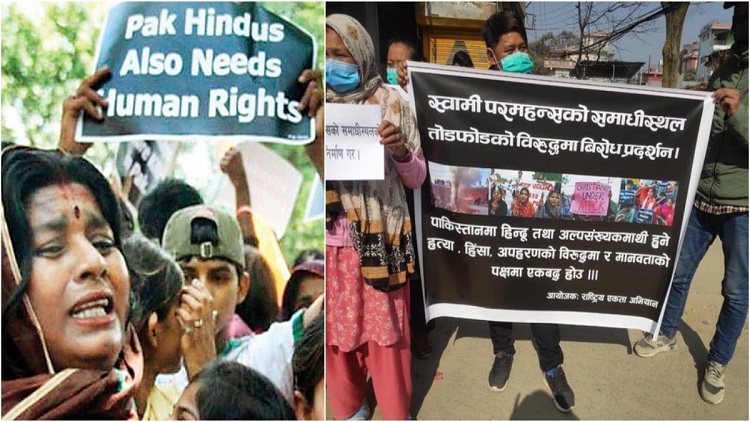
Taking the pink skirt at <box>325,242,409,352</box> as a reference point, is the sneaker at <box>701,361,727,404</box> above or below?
below

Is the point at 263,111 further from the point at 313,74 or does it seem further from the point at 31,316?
the point at 31,316

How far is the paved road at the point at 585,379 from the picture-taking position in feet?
8.14

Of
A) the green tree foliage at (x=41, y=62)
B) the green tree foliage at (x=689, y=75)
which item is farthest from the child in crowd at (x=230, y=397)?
the green tree foliage at (x=689, y=75)

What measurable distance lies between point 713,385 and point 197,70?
282cm

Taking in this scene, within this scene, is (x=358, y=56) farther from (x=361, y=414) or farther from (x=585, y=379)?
(x=585, y=379)

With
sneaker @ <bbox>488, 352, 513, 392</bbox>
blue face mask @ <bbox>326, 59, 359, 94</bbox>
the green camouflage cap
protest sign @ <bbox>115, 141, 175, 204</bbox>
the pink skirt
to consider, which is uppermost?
blue face mask @ <bbox>326, 59, 359, 94</bbox>

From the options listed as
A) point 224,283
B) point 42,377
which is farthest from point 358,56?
point 42,377

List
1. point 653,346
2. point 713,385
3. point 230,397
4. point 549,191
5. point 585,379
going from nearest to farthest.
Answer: point 230,397 < point 549,191 < point 713,385 < point 585,379 < point 653,346

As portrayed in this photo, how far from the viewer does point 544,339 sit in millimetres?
2465

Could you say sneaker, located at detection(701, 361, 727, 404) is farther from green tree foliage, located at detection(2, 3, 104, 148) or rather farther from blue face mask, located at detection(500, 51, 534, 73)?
green tree foliage, located at detection(2, 3, 104, 148)

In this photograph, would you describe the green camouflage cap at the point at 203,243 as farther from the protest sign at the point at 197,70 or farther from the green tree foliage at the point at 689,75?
the green tree foliage at the point at 689,75

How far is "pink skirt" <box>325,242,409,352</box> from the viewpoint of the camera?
1989mm

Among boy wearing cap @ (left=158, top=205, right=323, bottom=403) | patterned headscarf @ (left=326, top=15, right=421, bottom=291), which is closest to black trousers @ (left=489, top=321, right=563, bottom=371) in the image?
patterned headscarf @ (left=326, top=15, right=421, bottom=291)

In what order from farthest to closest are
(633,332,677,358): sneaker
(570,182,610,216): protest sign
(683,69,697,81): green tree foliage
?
(683,69,697,81): green tree foliage < (633,332,677,358): sneaker < (570,182,610,216): protest sign
